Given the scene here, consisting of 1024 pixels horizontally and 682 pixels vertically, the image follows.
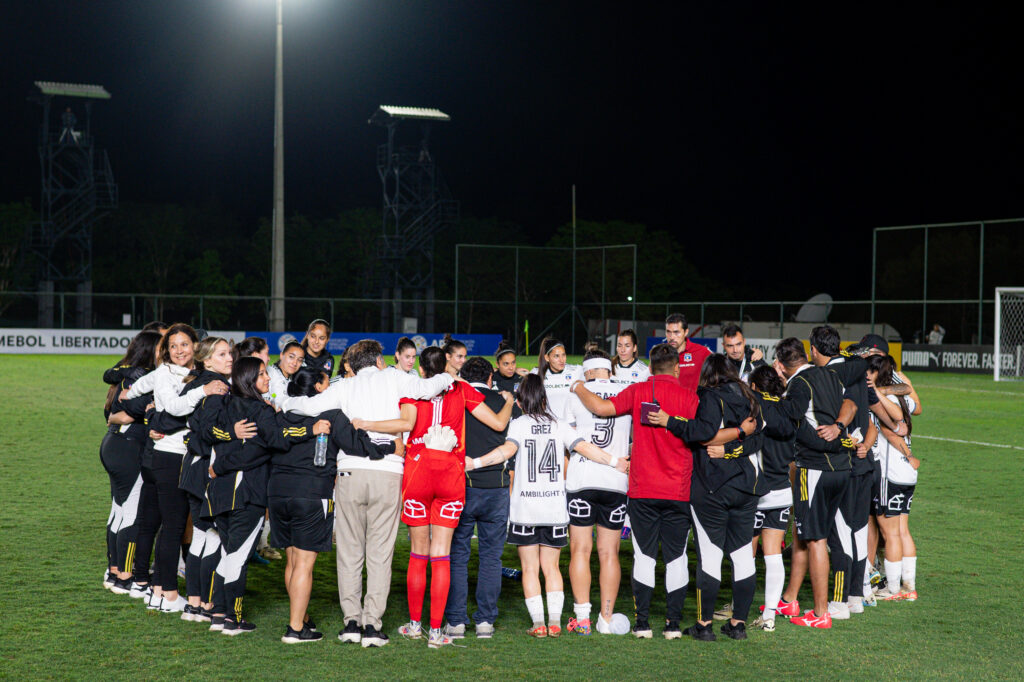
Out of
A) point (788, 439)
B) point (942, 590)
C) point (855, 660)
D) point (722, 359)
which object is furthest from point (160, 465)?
point (942, 590)

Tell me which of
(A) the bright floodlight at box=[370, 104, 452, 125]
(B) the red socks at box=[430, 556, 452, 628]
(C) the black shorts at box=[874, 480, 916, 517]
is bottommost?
(B) the red socks at box=[430, 556, 452, 628]

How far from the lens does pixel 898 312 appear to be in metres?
55.2

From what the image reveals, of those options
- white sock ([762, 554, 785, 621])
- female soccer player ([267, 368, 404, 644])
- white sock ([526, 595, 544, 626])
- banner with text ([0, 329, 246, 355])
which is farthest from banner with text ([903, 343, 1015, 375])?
female soccer player ([267, 368, 404, 644])

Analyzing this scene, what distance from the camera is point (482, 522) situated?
18.8 ft

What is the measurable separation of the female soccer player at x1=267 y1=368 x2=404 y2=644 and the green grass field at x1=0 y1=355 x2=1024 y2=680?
0.60m

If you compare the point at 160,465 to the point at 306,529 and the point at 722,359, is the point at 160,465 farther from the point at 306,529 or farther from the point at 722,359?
the point at 722,359

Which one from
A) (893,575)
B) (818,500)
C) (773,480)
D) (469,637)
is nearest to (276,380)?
(469,637)

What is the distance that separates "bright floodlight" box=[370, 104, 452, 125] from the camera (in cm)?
5075

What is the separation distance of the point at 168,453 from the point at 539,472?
243 centimetres

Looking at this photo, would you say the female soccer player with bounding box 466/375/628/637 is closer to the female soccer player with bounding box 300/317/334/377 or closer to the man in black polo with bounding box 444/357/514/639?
the man in black polo with bounding box 444/357/514/639

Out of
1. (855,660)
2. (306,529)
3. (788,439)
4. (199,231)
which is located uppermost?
(199,231)

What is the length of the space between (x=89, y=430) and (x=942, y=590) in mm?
12954

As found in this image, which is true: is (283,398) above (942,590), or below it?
above

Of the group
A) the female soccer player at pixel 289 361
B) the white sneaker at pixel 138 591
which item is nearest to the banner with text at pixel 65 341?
the female soccer player at pixel 289 361
